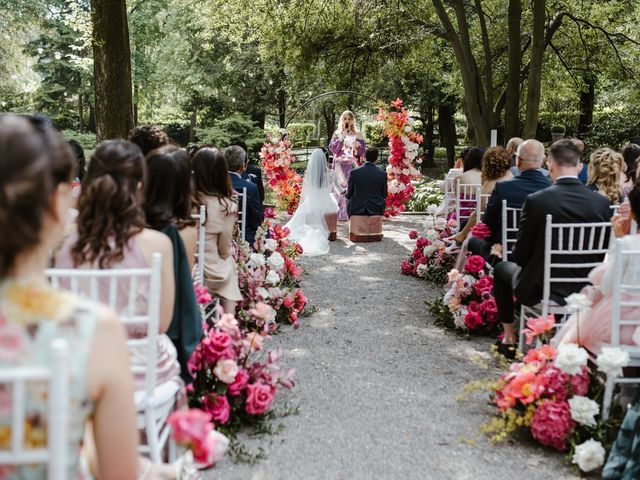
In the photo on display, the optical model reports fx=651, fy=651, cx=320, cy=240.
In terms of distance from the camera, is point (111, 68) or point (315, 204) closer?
point (111, 68)

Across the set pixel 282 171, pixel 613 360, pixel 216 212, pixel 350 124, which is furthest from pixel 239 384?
pixel 350 124

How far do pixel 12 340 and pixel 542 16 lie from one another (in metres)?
11.5

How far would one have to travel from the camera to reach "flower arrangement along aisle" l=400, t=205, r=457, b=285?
25.0 feet

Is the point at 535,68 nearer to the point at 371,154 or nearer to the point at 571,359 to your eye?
the point at 371,154

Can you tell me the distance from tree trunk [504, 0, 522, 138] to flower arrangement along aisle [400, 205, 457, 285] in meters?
4.57

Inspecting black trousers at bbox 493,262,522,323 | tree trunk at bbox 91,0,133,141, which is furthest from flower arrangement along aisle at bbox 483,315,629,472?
tree trunk at bbox 91,0,133,141

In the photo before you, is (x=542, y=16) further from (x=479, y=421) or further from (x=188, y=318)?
(x=188, y=318)

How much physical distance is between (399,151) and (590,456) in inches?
356

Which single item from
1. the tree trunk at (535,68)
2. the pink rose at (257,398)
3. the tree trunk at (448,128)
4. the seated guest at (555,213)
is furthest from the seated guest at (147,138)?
the tree trunk at (448,128)

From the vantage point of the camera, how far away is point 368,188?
10.2 metres

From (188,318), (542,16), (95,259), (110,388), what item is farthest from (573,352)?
(542,16)

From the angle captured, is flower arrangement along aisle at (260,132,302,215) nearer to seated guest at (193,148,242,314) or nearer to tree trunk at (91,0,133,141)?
tree trunk at (91,0,133,141)

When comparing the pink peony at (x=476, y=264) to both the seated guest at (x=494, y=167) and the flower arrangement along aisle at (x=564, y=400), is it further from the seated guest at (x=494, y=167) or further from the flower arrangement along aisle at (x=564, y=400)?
the flower arrangement along aisle at (x=564, y=400)

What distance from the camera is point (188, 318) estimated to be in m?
3.06
